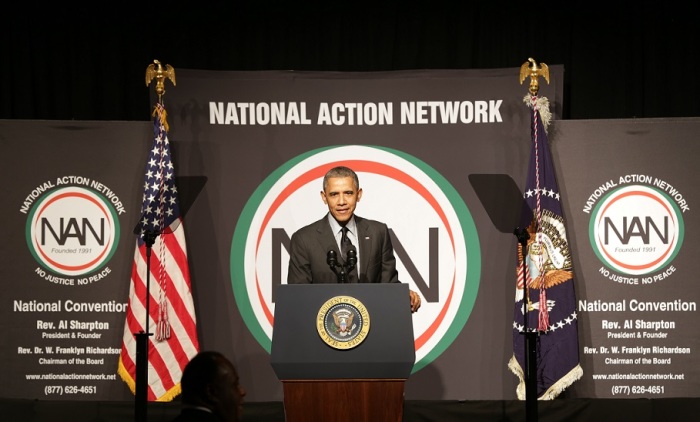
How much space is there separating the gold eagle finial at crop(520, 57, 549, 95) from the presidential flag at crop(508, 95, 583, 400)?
0.09 metres

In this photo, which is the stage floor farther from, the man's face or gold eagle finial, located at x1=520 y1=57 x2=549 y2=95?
gold eagle finial, located at x1=520 y1=57 x2=549 y2=95

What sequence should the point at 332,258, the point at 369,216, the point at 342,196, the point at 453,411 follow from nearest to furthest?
the point at 332,258 < the point at 342,196 < the point at 453,411 < the point at 369,216

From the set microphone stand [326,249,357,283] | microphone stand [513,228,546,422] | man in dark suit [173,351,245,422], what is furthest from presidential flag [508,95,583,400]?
man in dark suit [173,351,245,422]

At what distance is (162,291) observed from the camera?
5984 mm

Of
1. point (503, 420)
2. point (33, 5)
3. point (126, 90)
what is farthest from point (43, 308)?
point (503, 420)

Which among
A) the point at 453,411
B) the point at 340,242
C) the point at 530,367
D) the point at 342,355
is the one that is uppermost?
the point at 340,242

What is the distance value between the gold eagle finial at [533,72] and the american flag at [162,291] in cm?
242

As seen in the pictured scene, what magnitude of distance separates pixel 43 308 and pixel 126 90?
1.63 metres

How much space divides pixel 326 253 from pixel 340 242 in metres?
0.12

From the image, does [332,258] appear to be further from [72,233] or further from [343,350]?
[72,233]

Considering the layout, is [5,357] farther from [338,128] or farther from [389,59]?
[389,59]

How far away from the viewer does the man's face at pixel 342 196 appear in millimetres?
5055

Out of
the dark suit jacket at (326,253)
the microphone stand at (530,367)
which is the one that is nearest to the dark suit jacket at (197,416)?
the dark suit jacket at (326,253)

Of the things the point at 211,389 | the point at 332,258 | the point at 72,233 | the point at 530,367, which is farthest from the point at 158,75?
the point at 211,389
